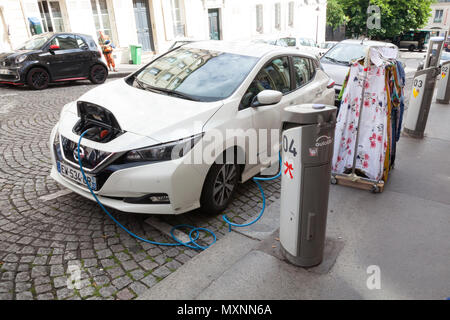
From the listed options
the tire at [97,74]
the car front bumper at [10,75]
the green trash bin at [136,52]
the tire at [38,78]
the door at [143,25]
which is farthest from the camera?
the door at [143,25]

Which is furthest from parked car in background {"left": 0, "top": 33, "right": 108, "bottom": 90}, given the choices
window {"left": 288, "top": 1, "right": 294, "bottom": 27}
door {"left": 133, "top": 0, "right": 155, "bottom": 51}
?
window {"left": 288, "top": 1, "right": 294, "bottom": 27}

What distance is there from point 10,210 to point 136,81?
2.04m

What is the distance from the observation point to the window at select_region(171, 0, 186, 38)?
64.2 feet

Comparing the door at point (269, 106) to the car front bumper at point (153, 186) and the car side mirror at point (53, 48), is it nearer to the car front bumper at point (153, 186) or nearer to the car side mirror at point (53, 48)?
the car front bumper at point (153, 186)

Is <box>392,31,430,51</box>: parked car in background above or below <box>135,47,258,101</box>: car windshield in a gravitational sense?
below

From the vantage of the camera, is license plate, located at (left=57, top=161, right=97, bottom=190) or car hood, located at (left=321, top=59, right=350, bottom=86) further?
car hood, located at (left=321, top=59, right=350, bottom=86)

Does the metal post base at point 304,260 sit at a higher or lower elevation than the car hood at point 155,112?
lower

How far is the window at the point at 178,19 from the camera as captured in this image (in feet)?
64.2

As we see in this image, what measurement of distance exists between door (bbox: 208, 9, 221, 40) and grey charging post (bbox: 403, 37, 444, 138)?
1754 cm

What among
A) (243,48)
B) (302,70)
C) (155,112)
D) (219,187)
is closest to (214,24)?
(302,70)

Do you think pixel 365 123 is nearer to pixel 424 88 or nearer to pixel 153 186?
pixel 424 88

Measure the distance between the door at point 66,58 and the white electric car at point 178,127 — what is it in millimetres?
7456

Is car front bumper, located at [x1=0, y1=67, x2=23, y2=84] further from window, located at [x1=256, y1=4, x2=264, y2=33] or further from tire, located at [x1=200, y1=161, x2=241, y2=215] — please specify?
window, located at [x1=256, y1=4, x2=264, y2=33]

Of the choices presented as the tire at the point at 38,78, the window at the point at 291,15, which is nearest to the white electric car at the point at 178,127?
the tire at the point at 38,78
